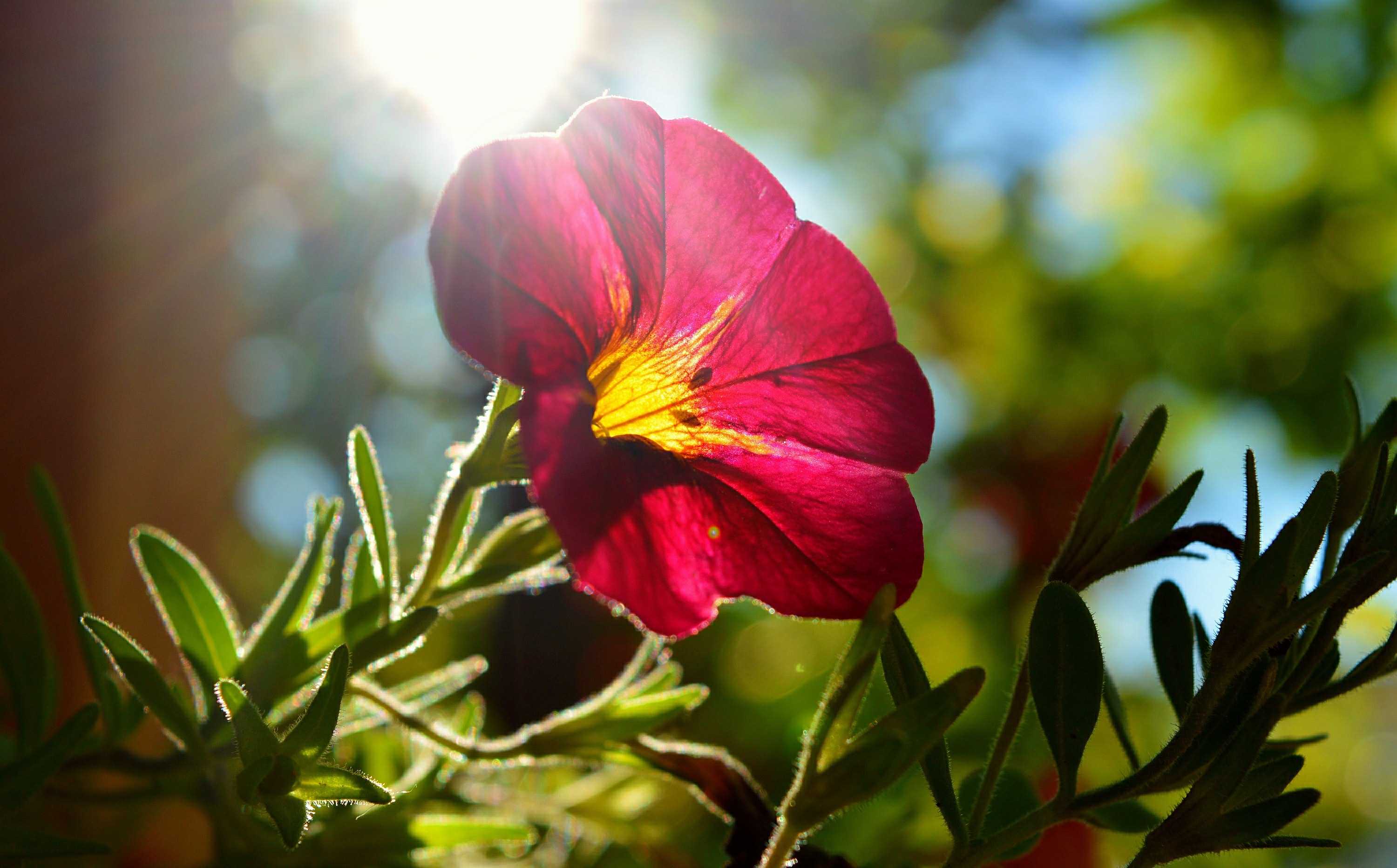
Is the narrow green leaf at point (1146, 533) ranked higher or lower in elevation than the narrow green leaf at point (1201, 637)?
higher

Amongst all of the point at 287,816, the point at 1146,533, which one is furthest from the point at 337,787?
the point at 1146,533

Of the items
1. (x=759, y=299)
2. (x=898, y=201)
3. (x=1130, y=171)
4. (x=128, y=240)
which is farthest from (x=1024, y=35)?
(x=759, y=299)

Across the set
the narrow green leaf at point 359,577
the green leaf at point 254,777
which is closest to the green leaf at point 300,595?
the narrow green leaf at point 359,577

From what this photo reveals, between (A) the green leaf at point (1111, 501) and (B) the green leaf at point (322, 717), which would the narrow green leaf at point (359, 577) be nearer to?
(B) the green leaf at point (322, 717)

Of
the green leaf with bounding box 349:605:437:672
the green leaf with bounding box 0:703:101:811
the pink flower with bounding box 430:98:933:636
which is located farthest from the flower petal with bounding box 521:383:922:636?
the green leaf with bounding box 0:703:101:811

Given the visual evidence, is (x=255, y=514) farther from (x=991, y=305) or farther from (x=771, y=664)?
(x=991, y=305)

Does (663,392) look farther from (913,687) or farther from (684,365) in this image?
(913,687)
